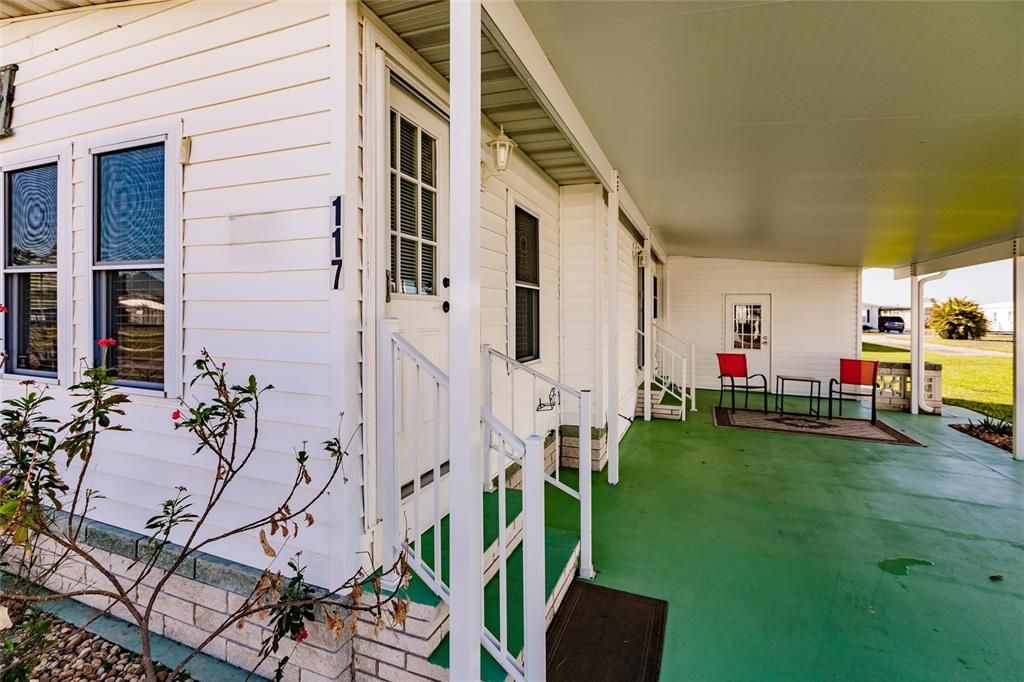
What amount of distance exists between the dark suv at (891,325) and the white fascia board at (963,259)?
87.6 feet

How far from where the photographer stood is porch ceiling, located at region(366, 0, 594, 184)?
2.10 meters

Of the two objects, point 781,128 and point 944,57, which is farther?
point 781,128

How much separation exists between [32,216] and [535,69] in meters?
3.35

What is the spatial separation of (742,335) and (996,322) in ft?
95.3

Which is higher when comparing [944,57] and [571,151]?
[571,151]

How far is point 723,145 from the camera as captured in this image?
3410mm

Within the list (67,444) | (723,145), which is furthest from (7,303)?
(723,145)

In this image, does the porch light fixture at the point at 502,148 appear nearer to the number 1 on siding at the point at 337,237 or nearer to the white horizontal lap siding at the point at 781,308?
the number 1 on siding at the point at 337,237

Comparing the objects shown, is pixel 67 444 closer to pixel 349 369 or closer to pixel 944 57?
pixel 349 369

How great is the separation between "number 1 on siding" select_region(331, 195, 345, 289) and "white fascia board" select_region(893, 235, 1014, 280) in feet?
24.8

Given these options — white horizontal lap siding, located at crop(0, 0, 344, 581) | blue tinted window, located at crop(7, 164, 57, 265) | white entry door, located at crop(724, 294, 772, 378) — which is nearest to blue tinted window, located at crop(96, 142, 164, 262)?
white horizontal lap siding, located at crop(0, 0, 344, 581)

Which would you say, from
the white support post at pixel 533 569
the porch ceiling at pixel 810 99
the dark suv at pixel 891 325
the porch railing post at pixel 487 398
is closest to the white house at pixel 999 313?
the dark suv at pixel 891 325

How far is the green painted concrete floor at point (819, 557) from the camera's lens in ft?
7.45

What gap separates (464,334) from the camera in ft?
5.33
